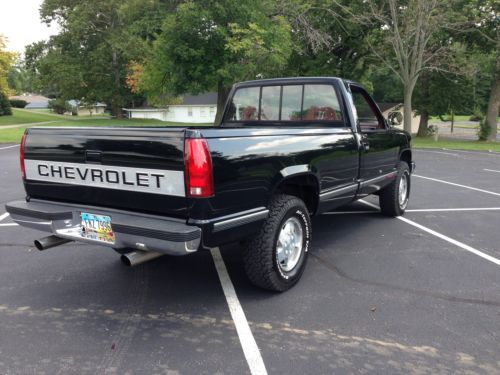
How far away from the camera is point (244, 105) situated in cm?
554

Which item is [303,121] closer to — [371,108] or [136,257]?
[371,108]

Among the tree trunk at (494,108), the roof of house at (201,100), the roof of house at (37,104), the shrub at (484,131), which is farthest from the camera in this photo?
the roof of house at (37,104)

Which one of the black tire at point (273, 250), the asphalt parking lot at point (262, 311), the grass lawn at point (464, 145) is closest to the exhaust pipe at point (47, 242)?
the asphalt parking lot at point (262, 311)

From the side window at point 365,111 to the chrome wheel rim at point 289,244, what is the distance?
→ 1882 mm

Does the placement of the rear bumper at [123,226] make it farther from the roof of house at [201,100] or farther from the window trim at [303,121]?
the roof of house at [201,100]

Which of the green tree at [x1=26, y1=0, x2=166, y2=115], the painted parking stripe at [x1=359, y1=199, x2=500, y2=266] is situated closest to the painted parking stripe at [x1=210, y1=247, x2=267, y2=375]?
the painted parking stripe at [x1=359, y1=199, x2=500, y2=266]

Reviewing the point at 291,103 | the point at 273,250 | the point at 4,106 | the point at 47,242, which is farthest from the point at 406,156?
the point at 4,106

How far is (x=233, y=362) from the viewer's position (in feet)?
9.44

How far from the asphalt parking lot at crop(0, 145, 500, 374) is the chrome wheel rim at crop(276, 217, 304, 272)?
0.27m

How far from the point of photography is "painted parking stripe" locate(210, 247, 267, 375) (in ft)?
9.36

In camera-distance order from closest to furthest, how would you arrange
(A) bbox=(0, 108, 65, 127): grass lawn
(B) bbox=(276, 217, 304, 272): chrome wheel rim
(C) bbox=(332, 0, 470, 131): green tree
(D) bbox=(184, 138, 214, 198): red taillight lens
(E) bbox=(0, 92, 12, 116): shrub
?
(D) bbox=(184, 138, 214, 198): red taillight lens < (B) bbox=(276, 217, 304, 272): chrome wheel rim < (C) bbox=(332, 0, 470, 131): green tree < (A) bbox=(0, 108, 65, 127): grass lawn < (E) bbox=(0, 92, 12, 116): shrub

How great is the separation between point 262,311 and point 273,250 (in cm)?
51

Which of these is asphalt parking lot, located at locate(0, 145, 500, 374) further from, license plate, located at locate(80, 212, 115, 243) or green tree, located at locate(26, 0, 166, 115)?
green tree, located at locate(26, 0, 166, 115)

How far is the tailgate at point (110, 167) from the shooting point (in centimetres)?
308
